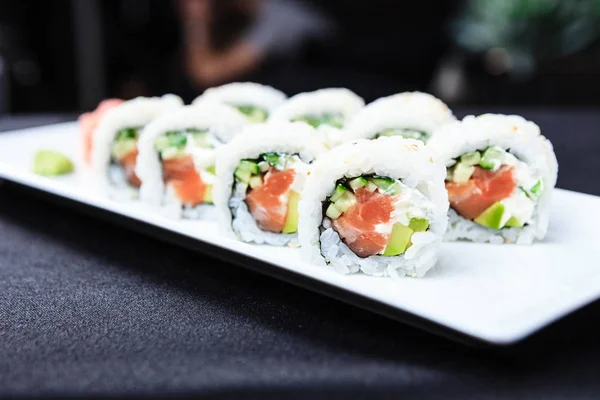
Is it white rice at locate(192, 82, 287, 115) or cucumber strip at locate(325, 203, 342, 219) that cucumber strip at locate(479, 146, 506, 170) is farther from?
white rice at locate(192, 82, 287, 115)

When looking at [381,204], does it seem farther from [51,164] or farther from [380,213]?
[51,164]

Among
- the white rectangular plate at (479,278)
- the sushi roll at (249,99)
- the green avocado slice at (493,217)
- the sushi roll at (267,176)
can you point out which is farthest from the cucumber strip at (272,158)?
the sushi roll at (249,99)

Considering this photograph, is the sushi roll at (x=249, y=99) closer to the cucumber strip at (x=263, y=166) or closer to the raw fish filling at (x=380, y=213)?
the cucumber strip at (x=263, y=166)

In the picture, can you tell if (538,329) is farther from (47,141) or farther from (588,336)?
(47,141)

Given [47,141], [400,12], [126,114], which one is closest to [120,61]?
[400,12]

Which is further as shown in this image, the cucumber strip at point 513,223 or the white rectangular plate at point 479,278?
the cucumber strip at point 513,223

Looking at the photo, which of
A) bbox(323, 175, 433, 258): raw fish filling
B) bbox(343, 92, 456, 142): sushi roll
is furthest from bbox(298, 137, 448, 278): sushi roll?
bbox(343, 92, 456, 142): sushi roll

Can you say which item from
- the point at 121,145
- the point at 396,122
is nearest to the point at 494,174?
the point at 396,122
